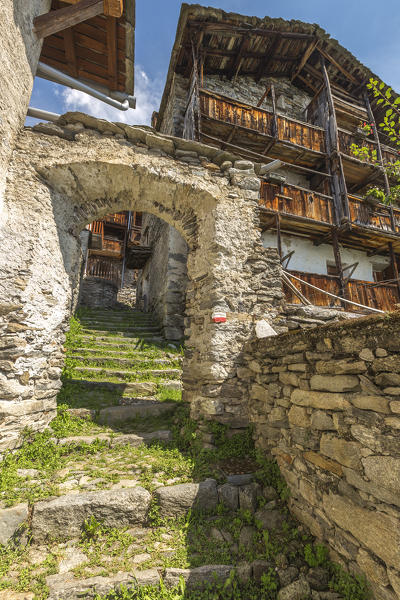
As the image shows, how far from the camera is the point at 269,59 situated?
10.5m

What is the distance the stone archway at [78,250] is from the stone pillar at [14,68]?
0.19 meters

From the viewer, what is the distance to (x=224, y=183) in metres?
4.45

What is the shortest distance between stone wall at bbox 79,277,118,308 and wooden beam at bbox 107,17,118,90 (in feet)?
31.4

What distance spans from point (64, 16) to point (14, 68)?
1.39 m

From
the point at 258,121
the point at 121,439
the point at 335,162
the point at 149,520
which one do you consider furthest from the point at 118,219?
the point at 149,520

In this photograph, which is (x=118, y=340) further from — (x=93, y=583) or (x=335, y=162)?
(x=335, y=162)

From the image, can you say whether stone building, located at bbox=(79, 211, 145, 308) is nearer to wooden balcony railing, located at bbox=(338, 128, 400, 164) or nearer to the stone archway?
the stone archway

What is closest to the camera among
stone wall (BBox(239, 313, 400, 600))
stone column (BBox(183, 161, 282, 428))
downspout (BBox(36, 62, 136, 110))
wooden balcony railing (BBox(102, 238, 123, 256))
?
stone wall (BBox(239, 313, 400, 600))

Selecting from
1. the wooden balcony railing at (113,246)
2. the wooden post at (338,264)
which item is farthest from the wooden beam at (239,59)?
the wooden balcony railing at (113,246)

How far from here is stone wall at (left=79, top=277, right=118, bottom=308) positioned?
13.6 meters

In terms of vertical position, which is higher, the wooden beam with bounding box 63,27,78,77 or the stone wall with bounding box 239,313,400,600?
the wooden beam with bounding box 63,27,78,77

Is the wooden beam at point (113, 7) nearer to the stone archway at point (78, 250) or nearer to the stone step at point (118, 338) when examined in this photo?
the stone archway at point (78, 250)

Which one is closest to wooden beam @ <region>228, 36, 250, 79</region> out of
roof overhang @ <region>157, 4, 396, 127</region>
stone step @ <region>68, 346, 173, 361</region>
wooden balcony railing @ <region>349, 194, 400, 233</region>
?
roof overhang @ <region>157, 4, 396, 127</region>

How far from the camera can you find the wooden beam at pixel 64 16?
3.96 m
